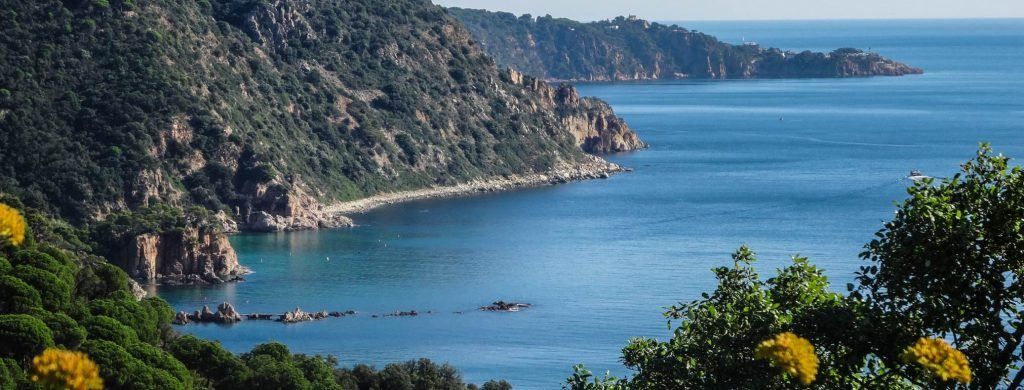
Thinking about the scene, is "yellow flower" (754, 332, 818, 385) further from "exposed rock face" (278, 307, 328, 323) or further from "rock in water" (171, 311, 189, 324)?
"exposed rock face" (278, 307, 328, 323)

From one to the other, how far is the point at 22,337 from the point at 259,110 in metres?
85.4

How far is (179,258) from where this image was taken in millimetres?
88938

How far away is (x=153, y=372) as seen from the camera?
39.0 m

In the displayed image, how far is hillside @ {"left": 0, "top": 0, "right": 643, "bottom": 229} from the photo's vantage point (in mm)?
103750

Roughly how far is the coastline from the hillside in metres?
0.88

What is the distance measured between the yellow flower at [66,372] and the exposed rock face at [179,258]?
76231mm

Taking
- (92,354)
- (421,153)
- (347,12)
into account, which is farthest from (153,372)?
(347,12)

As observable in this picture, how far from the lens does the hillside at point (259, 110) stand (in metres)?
104

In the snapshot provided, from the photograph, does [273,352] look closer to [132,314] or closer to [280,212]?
[132,314]

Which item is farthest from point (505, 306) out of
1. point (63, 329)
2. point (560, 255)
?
point (63, 329)

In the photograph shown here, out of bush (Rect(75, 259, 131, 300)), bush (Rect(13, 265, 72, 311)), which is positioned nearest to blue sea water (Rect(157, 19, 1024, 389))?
bush (Rect(75, 259, 131, 300))

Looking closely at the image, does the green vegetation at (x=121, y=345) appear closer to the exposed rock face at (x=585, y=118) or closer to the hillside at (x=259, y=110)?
the hillside at (x=259, y=110)

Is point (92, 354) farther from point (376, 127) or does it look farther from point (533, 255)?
point (376, 127)

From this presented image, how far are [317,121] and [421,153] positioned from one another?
28.6 feet
